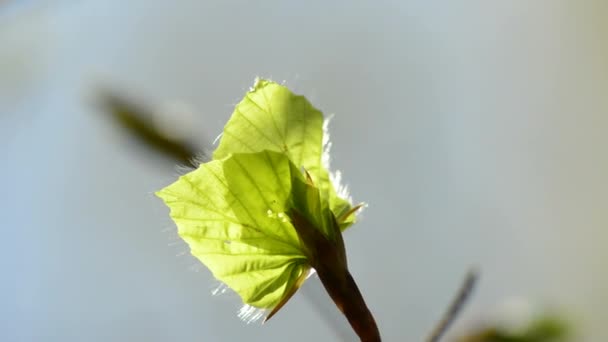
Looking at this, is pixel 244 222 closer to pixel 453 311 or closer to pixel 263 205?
pixel 263 205

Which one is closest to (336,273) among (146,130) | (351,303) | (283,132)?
(351,303)

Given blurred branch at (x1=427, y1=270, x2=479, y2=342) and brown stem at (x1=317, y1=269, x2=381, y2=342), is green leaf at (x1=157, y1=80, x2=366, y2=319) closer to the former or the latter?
brown stem at (x1=317, y1=269, x2=381, y2=342)

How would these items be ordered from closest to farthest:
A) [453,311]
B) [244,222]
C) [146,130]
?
1. [453,311]
2. [244,222]
3. [146,130]

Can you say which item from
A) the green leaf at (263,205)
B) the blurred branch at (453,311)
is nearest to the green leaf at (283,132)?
the green leaf at (263,205)

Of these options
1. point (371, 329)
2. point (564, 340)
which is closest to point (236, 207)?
point (371, 329)

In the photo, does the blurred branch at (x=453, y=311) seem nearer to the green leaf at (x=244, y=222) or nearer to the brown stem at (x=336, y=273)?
the brown stem at (x=336, y=273)

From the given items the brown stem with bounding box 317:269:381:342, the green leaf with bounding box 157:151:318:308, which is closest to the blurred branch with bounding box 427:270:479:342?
the brown stem with bounding box 317:269:381:342

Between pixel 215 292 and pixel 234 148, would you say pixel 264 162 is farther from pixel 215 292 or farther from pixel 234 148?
pixel 215 292

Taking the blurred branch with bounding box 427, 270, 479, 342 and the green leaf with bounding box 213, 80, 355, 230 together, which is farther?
the green leaf with bounding box 213, 80, 355, 230
